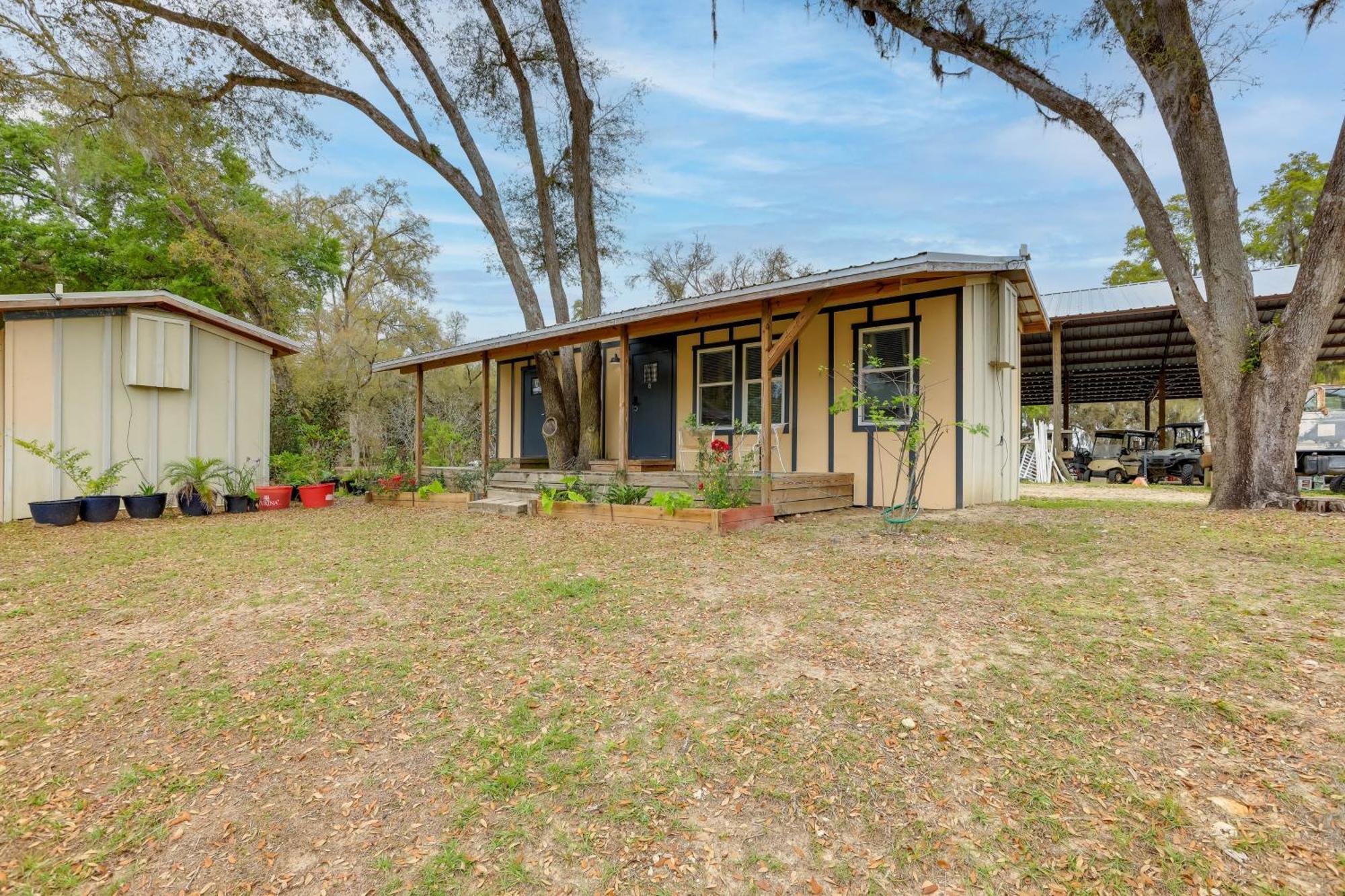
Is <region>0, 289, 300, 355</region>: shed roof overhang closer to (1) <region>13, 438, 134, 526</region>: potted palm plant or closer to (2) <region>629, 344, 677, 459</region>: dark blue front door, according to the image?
(1) <region>13, 438, 134, 526</region>: potted palm plant

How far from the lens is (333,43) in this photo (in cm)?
1091

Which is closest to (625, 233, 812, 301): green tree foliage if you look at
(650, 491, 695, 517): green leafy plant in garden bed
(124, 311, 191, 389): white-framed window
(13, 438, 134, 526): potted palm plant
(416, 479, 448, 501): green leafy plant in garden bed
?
(416, 479, 448, 501): green leafy plant in garden bed

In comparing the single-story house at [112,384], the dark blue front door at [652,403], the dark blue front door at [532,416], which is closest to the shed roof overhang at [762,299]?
the dark blue front door at [652,403]

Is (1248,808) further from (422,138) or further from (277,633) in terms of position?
(422,138)

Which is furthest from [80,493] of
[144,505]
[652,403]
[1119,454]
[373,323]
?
[1119,454]

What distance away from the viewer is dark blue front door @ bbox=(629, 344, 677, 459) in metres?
10.3

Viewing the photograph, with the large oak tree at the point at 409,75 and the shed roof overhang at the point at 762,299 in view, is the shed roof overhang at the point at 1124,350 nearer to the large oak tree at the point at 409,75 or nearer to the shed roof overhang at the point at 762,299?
the shed roof overhang at the point at 762,299

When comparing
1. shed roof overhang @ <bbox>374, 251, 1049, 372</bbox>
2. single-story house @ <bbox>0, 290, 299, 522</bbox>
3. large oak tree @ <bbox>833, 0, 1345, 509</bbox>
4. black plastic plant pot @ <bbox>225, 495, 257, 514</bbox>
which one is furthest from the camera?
black plastic plant pot @ <bbox>225, 495, 257, 514</bbox>

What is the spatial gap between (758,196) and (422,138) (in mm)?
9677

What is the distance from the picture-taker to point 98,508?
744 centimetres

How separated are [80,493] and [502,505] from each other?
5447mm

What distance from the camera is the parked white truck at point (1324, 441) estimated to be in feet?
34.8

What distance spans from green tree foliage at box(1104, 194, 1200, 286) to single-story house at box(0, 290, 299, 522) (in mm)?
27923

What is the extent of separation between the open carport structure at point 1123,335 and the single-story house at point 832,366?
164 inches
